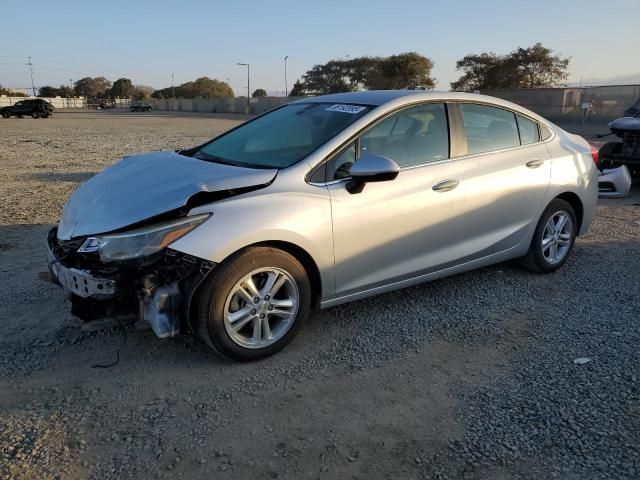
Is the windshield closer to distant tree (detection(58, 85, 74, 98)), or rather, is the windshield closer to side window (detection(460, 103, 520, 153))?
side window (detection(460, 103, 520, 153))

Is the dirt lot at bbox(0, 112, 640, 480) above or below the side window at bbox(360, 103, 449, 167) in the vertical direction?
below

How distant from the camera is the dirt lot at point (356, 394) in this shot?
2578 mm

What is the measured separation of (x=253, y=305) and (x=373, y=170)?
3.75 ft

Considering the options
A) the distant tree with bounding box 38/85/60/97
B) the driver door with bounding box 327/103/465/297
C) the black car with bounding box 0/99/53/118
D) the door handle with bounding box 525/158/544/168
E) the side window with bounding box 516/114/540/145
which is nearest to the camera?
the driver door with bounding box 327/103/465/297

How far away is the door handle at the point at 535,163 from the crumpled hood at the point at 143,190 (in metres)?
2.41

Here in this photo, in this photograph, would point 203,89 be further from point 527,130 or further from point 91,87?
point 527,130

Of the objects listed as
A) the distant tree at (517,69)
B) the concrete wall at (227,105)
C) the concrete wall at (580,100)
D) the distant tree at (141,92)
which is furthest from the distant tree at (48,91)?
the concrete wall at (580,100)

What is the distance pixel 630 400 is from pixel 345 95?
9.84 feet

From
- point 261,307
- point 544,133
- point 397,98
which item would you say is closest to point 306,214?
point 261,307

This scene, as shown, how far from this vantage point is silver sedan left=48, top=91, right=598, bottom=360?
125 inches

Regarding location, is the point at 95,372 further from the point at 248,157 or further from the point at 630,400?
the point at 630,400

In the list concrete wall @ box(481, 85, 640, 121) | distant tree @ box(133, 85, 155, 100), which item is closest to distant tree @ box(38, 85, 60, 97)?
distant tree @ box(133, 85, 155, 100)

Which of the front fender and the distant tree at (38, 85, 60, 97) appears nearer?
the front fender

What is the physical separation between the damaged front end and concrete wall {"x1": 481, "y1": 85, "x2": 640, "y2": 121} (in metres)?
27.6
